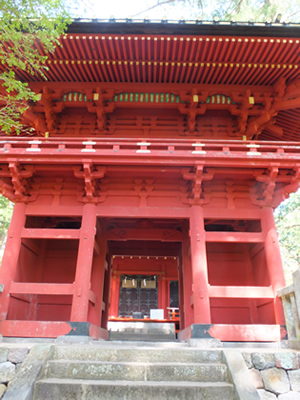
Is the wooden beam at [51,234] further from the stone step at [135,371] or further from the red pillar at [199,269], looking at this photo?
the stone step at [135,371]

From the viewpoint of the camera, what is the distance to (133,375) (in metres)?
3.68

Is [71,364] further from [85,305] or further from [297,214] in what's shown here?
[297,214]

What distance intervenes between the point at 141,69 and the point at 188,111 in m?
1.68

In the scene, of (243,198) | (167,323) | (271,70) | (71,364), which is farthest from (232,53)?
(167,323)

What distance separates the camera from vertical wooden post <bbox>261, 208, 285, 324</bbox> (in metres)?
6.13

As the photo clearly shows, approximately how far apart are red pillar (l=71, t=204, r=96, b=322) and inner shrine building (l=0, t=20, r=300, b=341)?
0.09 ft

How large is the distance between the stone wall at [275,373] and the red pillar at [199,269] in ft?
6.38

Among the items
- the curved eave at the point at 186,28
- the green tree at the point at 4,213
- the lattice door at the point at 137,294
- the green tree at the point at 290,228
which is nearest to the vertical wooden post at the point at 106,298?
the lattice door at the point at 137,294

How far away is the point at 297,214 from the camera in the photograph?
15164 mm

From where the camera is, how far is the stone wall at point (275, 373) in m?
3.83

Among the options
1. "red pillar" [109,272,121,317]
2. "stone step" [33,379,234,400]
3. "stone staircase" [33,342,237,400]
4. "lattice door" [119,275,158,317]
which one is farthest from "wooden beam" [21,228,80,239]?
"lattice door" [119,275,158,317]

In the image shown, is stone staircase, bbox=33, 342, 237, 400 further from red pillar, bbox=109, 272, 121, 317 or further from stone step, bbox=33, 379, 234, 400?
red pillar, bbox=109, 272, 121, 317

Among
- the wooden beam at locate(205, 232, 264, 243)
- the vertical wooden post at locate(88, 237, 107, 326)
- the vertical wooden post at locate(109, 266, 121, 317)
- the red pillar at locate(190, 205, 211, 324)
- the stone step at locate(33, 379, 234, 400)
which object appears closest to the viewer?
the stone step at locate(33, 379, 234, 400)

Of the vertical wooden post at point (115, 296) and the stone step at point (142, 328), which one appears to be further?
the vertical wooden post at point (115, 296)
